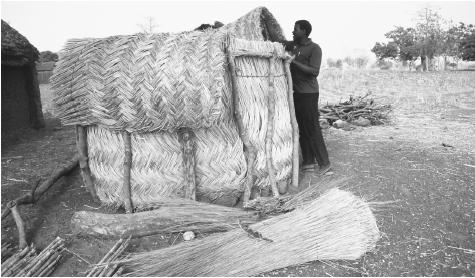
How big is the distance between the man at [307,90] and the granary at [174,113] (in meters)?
0.34

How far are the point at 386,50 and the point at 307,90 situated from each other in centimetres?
3788

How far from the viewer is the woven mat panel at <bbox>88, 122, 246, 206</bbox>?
132 inches

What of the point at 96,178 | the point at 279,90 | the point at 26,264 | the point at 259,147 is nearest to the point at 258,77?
the point at 279,90

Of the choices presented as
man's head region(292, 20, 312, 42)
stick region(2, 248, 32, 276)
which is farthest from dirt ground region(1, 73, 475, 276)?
man's head region(292, 20, 312, 42)

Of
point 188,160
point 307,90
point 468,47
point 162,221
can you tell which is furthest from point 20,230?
point 468,47

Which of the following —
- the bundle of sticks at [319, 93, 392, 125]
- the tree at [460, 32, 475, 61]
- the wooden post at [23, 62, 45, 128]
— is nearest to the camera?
the wooden post at [23, 62, 45, 128]

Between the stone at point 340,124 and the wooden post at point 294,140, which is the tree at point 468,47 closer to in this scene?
the stone at point 340,124

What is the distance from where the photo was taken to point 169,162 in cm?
336

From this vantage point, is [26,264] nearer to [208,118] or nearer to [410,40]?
[208,118]

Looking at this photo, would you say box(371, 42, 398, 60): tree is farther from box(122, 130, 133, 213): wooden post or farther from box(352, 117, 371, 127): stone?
box(122, 130, 133, 213): wooden post

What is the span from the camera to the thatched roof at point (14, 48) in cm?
677

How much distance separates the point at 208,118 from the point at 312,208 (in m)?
1.11

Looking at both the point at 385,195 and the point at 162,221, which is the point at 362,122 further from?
the point at 162,221

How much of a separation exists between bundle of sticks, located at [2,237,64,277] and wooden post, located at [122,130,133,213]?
740 mm
